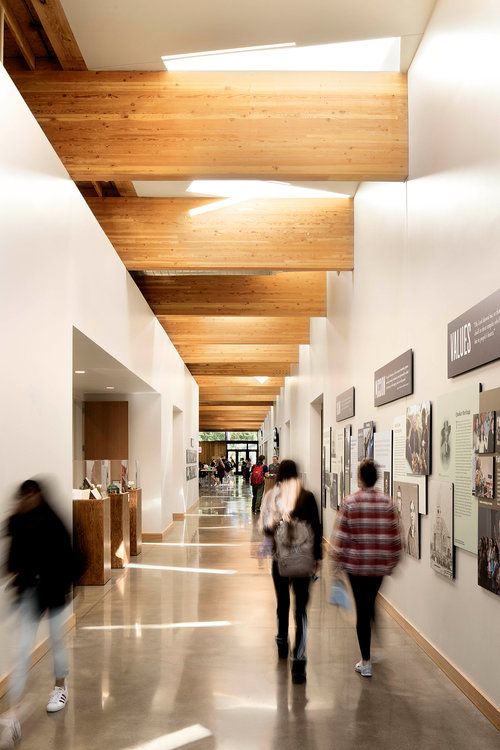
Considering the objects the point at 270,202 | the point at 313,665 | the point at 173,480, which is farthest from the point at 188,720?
the point at 173,480

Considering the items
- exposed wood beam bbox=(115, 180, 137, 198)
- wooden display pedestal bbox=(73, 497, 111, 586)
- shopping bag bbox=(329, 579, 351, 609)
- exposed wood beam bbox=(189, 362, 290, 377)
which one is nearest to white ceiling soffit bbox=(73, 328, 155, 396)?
wooden display pedestal bbox=(73, 497, 111, 586)

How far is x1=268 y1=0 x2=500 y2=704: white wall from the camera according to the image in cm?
483

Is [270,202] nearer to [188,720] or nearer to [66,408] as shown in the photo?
[66,408]

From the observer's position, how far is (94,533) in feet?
31.2

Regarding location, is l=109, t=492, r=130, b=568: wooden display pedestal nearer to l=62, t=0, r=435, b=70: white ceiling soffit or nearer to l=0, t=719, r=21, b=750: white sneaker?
l=62, t=0, r=435, b=70: white ceiling soffit

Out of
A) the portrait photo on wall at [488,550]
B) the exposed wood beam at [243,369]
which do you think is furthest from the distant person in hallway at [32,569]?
the exposed wood beam at [243,369]

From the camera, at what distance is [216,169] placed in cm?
708

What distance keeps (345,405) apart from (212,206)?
3.46 m

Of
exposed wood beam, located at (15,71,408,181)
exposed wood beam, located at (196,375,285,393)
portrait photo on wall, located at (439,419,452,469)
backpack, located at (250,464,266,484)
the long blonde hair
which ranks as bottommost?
backpack, located at (250,464,266,484)

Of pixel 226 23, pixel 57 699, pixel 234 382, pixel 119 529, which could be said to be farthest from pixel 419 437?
Result: pixel 234 382

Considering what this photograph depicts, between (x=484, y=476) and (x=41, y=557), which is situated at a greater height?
(x=484, y=476)

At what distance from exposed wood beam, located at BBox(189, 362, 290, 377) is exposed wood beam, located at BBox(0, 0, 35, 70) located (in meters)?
15.4

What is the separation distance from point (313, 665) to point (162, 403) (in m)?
9.86

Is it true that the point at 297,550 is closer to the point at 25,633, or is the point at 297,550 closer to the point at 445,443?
the point at 445,443
